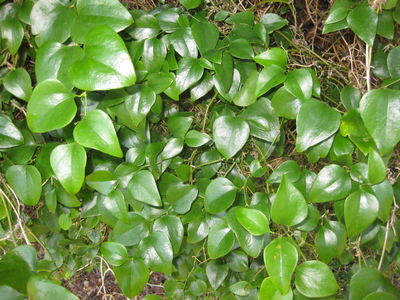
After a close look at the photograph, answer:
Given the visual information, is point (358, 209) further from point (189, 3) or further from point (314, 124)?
point (189, 3)

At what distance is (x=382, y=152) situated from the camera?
1.40 feet

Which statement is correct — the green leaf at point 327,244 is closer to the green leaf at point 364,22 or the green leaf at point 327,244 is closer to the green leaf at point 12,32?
the green leaf at point 364,22

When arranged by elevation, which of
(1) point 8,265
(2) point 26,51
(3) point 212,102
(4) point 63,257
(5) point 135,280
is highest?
(2) point 26,51

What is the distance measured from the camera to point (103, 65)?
1.27ft

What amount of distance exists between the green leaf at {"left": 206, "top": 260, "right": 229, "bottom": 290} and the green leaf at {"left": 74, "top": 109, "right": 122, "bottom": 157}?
451 millimetres

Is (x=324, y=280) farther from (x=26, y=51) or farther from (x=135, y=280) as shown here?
(x=26, y=51)

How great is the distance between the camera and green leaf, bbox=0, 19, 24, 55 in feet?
1.78

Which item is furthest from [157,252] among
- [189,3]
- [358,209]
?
[189,3]

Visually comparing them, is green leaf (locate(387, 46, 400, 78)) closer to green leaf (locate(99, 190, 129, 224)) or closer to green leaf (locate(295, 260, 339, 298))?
green leaf (locate(295, 260, 339, 298))

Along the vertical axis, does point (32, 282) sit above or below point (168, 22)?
below

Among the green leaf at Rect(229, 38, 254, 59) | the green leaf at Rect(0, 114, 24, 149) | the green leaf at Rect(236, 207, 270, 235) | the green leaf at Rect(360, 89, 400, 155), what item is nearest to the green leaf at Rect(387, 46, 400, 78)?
the green leaf at Rect(360, 89, 400, 155)

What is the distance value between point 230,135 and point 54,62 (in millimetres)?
314

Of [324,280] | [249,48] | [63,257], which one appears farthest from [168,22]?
[63,257]

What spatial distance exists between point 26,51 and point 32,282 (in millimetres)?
462
